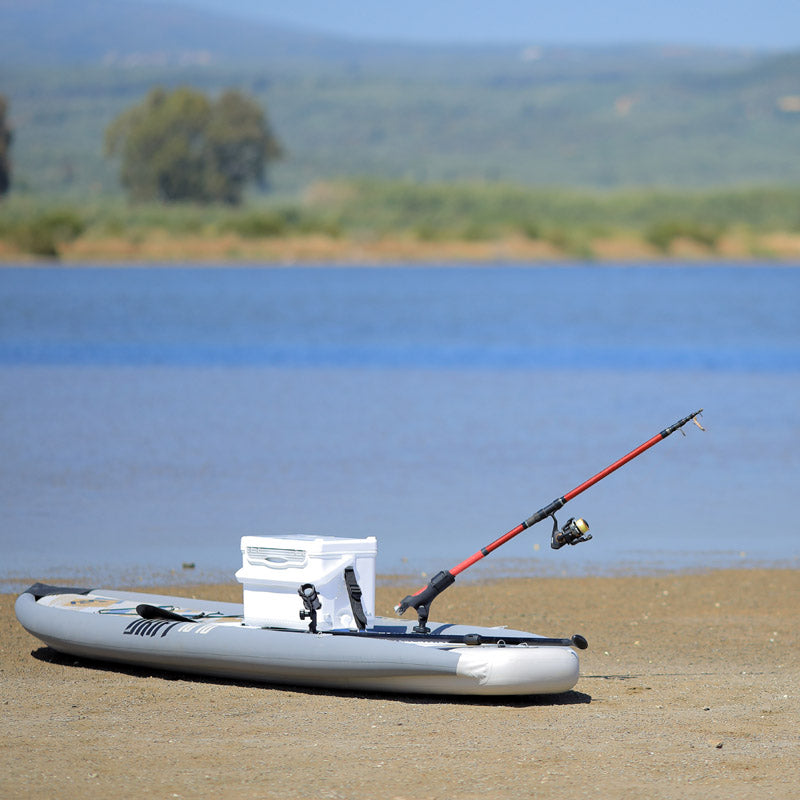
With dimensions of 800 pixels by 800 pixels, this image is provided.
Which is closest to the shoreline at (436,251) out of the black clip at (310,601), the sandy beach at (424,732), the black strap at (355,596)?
the sandy beach at (424,732)

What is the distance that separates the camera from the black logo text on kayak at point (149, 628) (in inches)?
336

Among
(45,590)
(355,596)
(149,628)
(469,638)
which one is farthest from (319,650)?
(45,590)

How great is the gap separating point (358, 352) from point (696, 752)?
2870cm

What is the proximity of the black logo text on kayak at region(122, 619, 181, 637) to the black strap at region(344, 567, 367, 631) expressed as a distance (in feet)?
2.94

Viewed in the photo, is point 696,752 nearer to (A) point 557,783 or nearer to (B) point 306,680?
(A) point 557,783

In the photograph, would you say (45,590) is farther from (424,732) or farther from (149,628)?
(424,732)

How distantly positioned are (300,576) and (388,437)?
11777 millimetres

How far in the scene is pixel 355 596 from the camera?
8.38 m

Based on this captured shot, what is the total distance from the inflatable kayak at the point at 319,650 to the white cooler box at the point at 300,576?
61 mm

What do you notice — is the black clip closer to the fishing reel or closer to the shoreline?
the fishing reel

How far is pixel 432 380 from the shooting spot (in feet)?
95.2

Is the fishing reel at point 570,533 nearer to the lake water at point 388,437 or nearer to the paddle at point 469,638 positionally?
the paddle at point 469,638

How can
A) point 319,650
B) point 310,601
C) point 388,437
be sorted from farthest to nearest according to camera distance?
1. point 388,437
2. point 310,601
3. point 319,650

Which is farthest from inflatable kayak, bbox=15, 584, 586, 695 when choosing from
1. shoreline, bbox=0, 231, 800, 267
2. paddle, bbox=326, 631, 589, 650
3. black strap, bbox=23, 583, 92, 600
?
shoreline, bbox=0, 231, 800, 267
